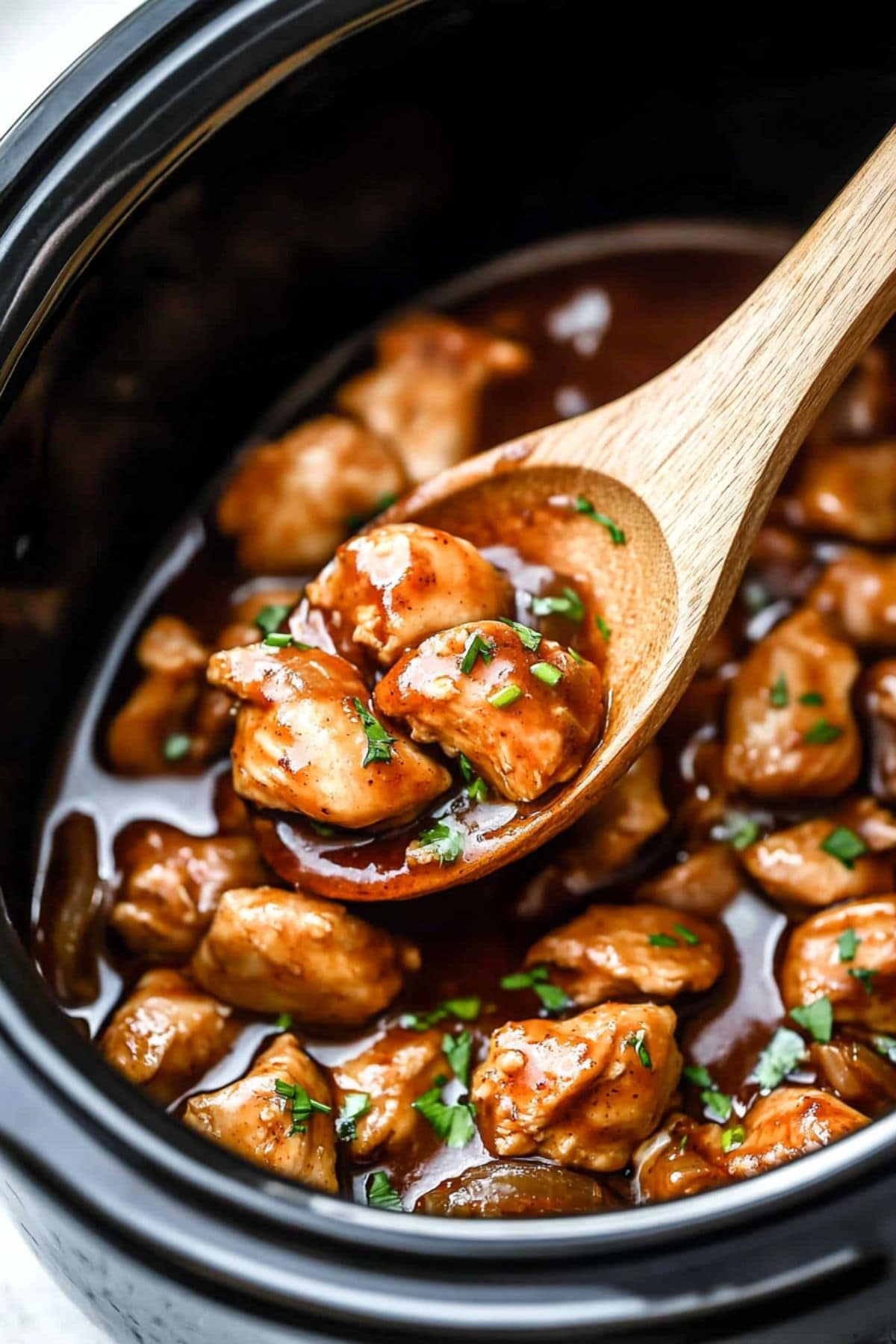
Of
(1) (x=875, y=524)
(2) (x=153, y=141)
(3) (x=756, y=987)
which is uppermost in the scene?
(2) (x=153, y=141)

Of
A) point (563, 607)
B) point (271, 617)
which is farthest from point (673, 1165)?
point (271, 617)

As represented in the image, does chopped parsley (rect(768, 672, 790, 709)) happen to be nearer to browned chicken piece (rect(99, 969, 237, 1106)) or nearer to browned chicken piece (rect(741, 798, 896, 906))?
browned chicken piece (rect(741, 798, 896, 906))

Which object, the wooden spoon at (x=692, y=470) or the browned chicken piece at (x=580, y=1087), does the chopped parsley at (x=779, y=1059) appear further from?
the wooden spoon at (x=692, y=470)

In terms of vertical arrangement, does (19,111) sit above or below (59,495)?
above

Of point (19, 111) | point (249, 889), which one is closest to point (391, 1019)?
point (249, 889)

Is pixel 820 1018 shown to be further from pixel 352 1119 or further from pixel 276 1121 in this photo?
pixel 276 1121

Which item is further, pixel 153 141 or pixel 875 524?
pixel 875 524

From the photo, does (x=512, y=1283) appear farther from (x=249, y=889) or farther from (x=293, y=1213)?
(x=249, y=889)

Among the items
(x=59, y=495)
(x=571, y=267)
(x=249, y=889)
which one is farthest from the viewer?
(x=571, y=267)
